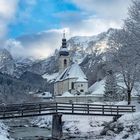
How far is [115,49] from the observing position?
64.4 meters

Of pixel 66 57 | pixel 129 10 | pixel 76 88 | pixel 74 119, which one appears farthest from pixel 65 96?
pixel 129 10

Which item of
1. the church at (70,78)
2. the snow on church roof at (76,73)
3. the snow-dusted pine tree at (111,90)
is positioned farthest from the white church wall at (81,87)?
the snow-dusted pine tree at (111,90)

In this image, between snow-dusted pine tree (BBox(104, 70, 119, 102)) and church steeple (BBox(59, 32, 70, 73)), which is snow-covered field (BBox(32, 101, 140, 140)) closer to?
snow-dusted pine tree (BBox(104, 70, 119, 102))

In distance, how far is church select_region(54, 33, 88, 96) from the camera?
134 metres

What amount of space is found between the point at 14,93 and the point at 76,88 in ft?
159

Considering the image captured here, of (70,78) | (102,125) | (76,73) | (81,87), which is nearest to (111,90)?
(102,125)

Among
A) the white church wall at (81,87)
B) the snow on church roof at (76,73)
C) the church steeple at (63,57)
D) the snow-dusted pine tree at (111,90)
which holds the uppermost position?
the church steeple at (63,57)

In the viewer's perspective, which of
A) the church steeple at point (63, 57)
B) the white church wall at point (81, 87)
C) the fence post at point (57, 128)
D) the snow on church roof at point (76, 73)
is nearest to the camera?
the fence post at point (57, 128)

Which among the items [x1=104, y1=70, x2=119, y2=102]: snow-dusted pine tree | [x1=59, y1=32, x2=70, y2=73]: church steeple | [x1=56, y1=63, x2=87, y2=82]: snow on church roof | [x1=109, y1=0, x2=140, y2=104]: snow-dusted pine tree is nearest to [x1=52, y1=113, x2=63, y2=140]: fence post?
[x1=109, y1=0, x2=140, y2=104]: snow-dusted pine tree

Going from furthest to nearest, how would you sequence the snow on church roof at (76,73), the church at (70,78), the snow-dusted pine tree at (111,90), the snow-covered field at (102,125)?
the snow on church roof at (76,73)
the church at (70,78)
the snow-dusted pine tree at (111,90)
the snow-covered field at (102,125)

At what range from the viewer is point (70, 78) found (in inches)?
5531

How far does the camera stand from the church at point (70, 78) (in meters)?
134

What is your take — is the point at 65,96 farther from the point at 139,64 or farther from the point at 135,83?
the point at 139,64

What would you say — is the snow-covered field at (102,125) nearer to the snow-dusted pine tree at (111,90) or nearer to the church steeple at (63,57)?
the snow-dusted pine tree at (111,90)
